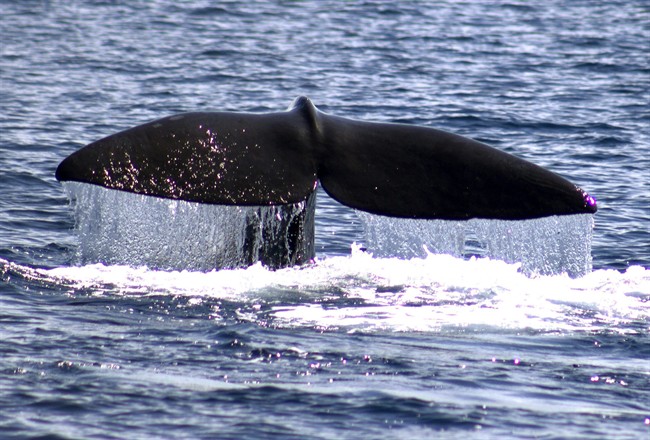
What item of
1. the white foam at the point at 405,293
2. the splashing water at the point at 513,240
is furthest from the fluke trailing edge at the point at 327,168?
the white foam at the point at 405,293

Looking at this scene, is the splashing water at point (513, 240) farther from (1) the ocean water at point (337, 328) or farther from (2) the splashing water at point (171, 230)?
(2) the splashing water at point (171, 230)

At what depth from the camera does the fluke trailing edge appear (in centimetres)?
797

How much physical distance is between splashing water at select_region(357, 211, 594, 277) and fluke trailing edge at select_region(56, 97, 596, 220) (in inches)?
7.2

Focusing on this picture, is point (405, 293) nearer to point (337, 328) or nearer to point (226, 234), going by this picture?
point (337, 328)

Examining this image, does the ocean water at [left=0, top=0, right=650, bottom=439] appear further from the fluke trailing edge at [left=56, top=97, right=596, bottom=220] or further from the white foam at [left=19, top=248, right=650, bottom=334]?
the fluke trailing edge at [left=56, top=97, right=596, bottom=220]

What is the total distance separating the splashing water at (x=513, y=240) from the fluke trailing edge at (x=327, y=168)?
18 cm

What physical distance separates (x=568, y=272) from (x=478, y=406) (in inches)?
123

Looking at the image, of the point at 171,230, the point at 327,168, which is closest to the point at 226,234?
the point at 171,230

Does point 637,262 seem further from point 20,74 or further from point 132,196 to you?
point 20,74

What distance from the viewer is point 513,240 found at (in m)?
9.45

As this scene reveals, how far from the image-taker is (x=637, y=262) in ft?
37.8

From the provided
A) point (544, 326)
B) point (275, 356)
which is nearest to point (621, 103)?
point (544, 326)

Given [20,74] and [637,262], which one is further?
[20,74]

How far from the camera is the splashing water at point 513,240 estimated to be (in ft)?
27.5
